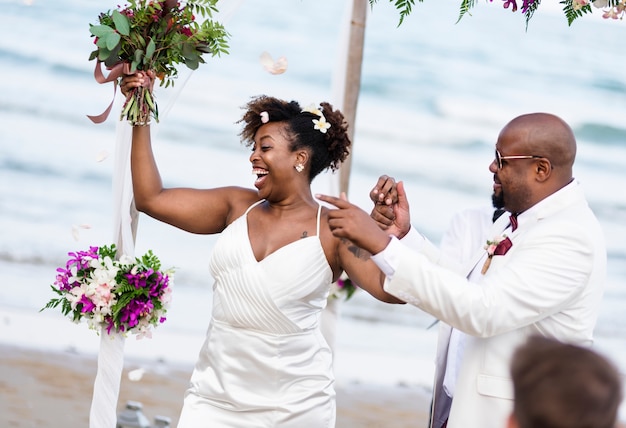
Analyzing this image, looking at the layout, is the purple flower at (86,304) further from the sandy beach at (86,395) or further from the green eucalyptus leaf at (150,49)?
the sandy beach at (86,395)

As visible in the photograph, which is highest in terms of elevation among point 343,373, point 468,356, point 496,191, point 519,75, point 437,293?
point 519,75

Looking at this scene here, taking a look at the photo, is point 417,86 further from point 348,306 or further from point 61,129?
point 348,306

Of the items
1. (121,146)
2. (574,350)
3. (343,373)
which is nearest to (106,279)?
(121,146)

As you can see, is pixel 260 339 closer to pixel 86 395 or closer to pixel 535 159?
pixel 535 159

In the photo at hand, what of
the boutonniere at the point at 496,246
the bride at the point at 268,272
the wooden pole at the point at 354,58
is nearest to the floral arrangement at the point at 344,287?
the wooden pole at the point at 354,58

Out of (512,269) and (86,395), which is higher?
(512,269)

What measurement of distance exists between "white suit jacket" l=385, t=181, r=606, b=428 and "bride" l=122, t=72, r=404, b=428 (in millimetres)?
677

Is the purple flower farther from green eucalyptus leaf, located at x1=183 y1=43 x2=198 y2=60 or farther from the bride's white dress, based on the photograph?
green eucalyptus leaf, located at x1=183 y1=43 x2=198 y2=60

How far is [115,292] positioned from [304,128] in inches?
47.4

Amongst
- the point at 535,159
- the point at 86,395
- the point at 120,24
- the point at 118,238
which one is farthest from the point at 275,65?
the point at 86,395

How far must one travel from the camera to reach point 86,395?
7758 mm

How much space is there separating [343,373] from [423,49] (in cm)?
1283

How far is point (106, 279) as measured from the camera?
4789mm

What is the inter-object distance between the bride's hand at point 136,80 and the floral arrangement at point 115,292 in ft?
3.09
